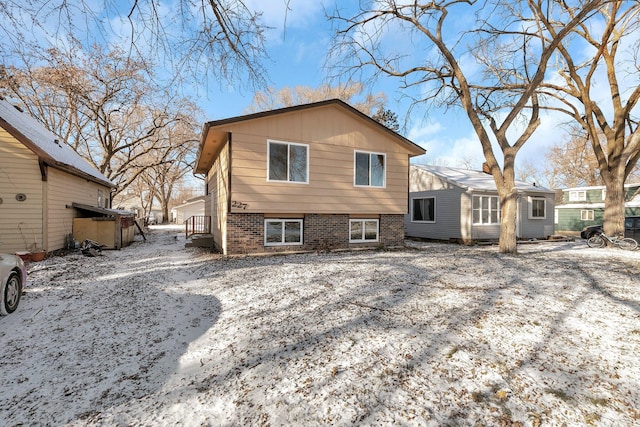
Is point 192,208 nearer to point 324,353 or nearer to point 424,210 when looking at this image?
point 424,210

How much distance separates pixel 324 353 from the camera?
3.36 metres

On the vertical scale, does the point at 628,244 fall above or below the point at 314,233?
below

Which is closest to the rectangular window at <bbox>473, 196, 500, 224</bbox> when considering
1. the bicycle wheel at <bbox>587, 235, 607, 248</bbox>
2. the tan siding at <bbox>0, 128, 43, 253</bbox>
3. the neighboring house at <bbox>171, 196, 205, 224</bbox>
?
the bicycle wheel at <bbox>587, 235, 607, 248</bbox>

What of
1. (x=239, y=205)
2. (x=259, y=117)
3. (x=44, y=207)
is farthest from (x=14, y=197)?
(x=259, y=117)

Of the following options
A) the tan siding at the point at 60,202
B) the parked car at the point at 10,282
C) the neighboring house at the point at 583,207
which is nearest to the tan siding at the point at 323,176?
the parked car at the point at 10,282

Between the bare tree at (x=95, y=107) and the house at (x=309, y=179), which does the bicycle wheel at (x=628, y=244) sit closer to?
the house at (x=309, y=179)

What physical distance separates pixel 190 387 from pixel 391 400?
1.86 m

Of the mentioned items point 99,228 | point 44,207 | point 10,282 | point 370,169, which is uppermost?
point 370,169

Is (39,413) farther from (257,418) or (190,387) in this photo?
(257,418)

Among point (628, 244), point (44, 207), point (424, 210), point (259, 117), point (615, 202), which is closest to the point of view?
point (44, 207)

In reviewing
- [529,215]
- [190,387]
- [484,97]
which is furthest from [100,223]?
[529,215]

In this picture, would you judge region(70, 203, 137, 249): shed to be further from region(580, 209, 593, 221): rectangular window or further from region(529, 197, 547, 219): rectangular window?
region(580, 209, 593, 221): rectangular window

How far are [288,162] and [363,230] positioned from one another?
4015 millimetres

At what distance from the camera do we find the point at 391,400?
2574 mm
